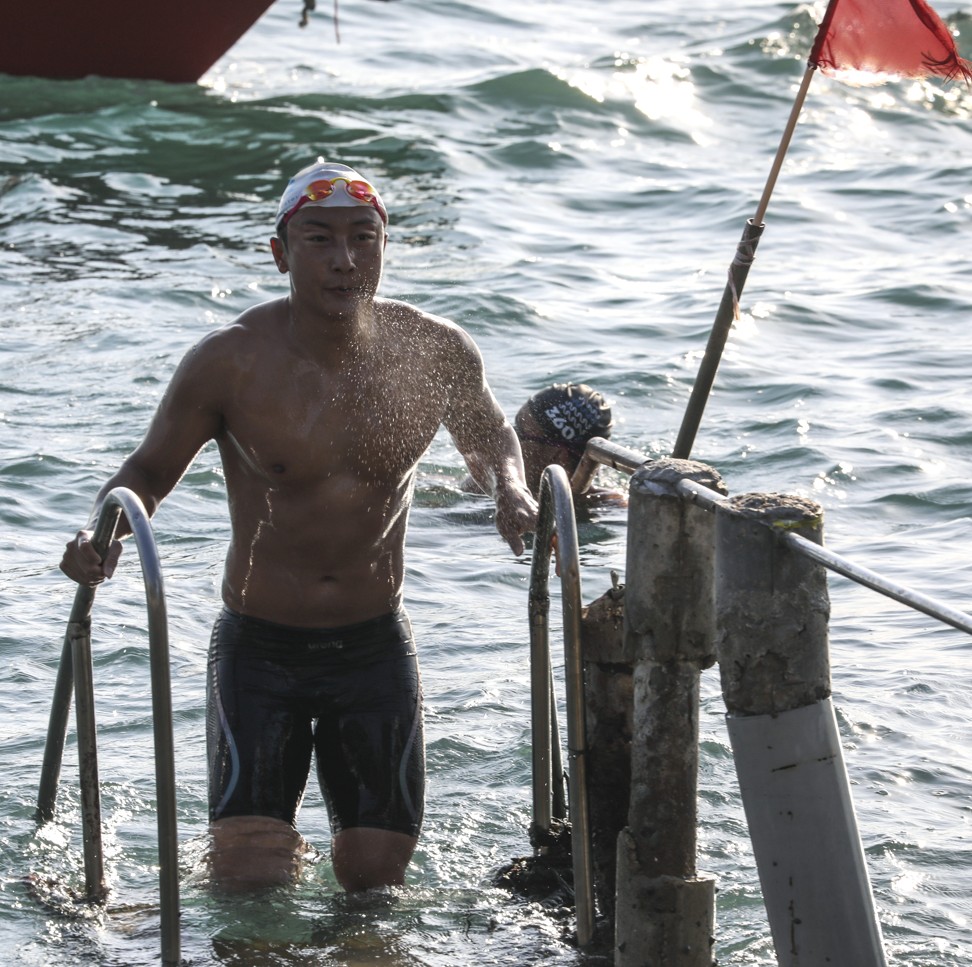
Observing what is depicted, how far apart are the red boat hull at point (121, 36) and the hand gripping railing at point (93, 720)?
16019mm

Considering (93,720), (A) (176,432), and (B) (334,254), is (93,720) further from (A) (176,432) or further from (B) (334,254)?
(B) (334,254)

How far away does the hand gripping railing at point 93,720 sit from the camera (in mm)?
3717

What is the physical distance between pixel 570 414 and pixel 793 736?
4.98 m

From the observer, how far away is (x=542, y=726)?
171 inches

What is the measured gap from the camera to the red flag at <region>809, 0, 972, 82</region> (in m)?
5.39

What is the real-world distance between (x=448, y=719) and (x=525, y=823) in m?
1.07

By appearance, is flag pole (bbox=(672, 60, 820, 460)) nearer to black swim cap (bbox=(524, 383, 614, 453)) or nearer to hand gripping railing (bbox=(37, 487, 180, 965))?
hand gripping railing (bbox=(37, 487, 180, 965))

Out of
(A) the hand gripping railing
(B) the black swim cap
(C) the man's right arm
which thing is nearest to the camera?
(A) the hand gripping railing

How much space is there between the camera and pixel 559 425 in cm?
837

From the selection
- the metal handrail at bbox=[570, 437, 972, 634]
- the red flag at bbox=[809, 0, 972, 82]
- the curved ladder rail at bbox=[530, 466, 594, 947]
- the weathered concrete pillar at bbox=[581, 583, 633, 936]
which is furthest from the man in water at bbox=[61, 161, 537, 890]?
the red flag at bbox=[809, 0, 972, 82]

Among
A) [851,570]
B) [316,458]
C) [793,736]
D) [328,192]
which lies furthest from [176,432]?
[851,570]

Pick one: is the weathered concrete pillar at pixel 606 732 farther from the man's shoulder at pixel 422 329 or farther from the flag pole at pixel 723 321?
the man's shoulder at pixel 422 329

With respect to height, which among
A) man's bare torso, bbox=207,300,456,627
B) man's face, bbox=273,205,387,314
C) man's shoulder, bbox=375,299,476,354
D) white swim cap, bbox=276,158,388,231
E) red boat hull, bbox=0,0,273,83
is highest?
red boat hull, bbox=0,0,273,83

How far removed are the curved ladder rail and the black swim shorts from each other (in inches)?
19.8
